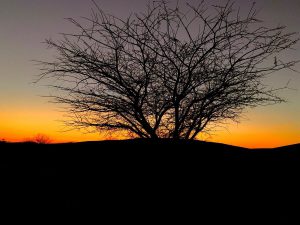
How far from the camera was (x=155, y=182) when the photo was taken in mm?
3115

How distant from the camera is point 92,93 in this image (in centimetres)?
865

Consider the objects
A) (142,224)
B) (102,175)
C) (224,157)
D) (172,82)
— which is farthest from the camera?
(172,82)

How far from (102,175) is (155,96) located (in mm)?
5621

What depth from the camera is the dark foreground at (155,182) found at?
2.93 meters

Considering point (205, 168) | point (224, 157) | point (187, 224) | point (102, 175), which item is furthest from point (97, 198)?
point (224, 157)

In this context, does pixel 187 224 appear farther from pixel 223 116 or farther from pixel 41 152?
pixel 223 116

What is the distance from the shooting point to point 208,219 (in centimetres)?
290

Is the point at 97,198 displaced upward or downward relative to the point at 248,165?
downward

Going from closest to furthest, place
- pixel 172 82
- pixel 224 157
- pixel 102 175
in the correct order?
pixel 102 175 < pixel 224 157 < pixel 172 82

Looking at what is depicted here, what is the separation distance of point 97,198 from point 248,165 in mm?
1283

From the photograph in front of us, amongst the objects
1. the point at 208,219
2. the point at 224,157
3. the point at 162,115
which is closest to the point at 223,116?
the point at 162,115

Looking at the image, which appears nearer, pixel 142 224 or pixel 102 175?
pixel 142 224

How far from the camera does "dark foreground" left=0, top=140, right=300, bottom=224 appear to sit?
2.93 meters

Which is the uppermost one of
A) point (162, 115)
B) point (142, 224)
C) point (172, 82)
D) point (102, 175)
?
point (172, 82)
